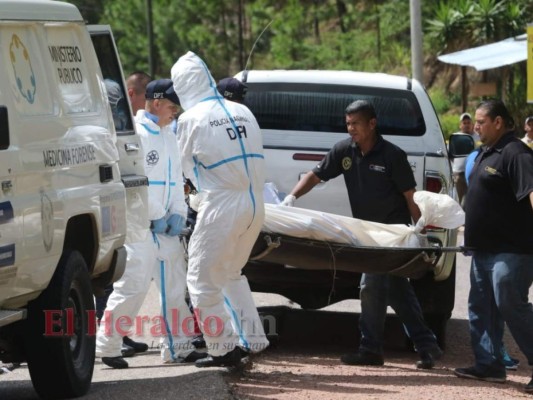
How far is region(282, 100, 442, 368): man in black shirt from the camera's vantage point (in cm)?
936

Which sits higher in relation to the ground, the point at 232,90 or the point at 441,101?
the point at 232,90

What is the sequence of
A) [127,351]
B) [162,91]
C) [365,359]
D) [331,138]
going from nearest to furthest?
[365,359] < [162,91] < [127,351] < [331,138]

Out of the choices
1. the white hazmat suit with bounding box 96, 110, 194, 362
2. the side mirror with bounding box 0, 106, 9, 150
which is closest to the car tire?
the white hazmat suit with bounding box 96, 110, 194, 362

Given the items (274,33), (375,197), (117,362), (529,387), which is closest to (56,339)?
(117,362)

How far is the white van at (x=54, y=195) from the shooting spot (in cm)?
697

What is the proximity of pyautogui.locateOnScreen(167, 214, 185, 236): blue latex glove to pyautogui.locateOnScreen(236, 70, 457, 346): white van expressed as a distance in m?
0.70

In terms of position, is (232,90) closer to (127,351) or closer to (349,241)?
(349,241)

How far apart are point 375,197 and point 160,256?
1.60 metres

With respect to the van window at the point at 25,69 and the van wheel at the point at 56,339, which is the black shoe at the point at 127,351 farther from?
the van window at the point at 25,69

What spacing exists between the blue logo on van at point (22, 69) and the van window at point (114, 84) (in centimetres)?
163

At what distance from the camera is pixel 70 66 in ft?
26.6

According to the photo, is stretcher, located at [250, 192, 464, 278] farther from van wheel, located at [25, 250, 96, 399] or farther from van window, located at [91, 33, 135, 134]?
van wheel, located at [25, 250, 96, 399]

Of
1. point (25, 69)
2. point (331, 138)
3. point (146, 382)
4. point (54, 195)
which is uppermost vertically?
point (25, 69)

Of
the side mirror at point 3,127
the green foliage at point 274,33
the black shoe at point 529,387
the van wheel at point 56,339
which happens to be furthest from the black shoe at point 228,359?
the green foliage at point 274,33
